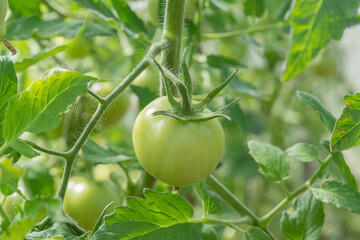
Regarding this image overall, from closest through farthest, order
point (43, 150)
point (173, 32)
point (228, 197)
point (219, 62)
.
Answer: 1. point (43, 150)
2. point (173, 32)
3. point (228, 197)
4. point (219, 62)

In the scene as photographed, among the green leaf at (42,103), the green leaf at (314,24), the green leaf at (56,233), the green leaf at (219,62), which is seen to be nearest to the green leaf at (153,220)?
the green leaf at (56,233)

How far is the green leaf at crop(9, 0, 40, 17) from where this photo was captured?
0.80 m

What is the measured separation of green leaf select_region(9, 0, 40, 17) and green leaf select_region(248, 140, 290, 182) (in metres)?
0.43

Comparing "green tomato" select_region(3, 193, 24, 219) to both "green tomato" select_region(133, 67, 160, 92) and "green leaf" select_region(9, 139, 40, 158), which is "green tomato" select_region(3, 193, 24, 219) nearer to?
"green leaf" select_region(9, 139, 40, 158)

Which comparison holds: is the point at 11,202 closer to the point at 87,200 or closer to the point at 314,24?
the point at 87,200

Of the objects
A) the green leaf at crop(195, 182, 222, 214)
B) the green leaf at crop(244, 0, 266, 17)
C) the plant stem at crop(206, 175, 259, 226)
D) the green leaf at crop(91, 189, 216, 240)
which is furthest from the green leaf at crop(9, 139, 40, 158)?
the green leaf at crop(244, 0, 266, 17)

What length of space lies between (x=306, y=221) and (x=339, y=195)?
61mm

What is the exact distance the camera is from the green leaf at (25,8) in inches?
31.6

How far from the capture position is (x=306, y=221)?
65 centimetres

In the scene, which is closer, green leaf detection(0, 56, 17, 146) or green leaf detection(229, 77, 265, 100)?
green leaf detection(0, 56, 17, 146)

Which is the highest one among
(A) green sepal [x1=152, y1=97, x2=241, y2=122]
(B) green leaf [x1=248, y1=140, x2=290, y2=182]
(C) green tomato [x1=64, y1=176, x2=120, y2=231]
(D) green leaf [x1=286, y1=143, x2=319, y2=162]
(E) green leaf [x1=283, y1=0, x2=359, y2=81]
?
(E) green leaf [x1=283, y1=0, x2=359, y2=81]

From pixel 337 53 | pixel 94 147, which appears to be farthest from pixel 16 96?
pixel 337 53

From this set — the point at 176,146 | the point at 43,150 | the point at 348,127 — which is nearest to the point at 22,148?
the point at 43,150

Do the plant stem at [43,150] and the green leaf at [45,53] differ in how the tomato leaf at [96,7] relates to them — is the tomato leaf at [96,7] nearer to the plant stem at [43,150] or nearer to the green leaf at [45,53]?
the green leaf at [45,53]
